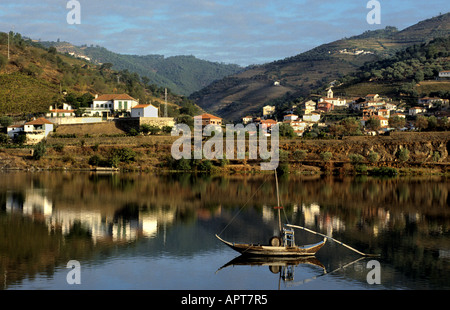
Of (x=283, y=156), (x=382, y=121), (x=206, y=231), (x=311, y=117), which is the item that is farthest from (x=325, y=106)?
(x=206, y=231)

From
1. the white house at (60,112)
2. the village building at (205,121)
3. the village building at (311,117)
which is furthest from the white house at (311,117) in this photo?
the white house at (60,112)

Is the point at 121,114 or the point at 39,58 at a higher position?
the point at 39,58

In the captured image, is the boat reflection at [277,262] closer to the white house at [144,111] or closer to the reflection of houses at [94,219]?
the reflection of houses at [94,219]

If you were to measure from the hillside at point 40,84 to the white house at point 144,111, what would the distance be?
965cm

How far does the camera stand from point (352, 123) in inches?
2830

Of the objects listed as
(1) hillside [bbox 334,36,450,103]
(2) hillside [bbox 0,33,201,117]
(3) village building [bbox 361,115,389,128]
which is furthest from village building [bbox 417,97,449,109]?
(2) hillside [bbox 0,33,201,117]

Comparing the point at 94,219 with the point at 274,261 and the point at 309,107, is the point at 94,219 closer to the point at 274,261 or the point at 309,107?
the point at 274,261

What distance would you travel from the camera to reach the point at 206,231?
91.0 feet

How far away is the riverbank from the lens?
57250 mm

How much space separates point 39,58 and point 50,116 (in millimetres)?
31661
